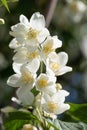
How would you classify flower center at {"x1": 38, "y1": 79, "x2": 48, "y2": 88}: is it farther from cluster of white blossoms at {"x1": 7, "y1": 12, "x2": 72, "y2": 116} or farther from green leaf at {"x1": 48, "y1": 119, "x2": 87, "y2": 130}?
green leaf at {"x1": 48, "y1": 119, "x2": 87, "y2": 130}

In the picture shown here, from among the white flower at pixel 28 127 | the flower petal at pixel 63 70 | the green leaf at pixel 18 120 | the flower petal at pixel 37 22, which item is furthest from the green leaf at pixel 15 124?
the flower petal at pixel 37 22

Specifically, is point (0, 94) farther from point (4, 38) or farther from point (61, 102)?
point (61, 102)

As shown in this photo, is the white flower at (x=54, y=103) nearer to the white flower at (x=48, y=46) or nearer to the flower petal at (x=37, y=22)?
the white flower at (x=48, y=46)

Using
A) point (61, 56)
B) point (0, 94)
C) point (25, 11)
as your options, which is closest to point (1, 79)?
point (0, 94)

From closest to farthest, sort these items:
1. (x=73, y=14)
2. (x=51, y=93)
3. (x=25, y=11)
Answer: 1. (x=51, y=93)
2. (x=25, y=11)
3. (x=73, y=14)

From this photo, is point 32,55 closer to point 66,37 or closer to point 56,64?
point 56,64

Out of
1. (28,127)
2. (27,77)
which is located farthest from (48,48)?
(28,127)

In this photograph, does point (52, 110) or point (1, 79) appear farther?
point (1, 79)
